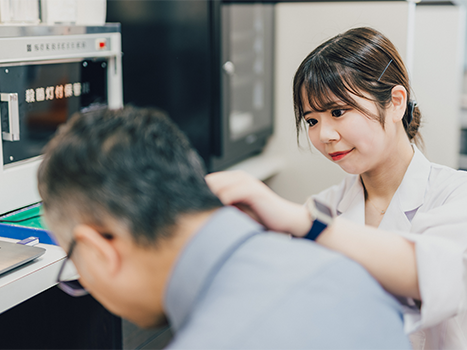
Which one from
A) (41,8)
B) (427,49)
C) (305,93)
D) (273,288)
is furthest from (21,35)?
(427,49)

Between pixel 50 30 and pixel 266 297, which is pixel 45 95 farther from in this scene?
pixel 266 297

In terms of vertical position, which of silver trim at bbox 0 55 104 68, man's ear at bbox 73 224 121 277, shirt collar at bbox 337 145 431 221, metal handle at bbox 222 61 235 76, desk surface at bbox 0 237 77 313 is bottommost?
desk surface at bbox 0 237 77 313

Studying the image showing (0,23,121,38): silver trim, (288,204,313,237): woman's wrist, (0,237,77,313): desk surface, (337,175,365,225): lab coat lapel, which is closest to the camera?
(288,204,313,237): woman's wrist

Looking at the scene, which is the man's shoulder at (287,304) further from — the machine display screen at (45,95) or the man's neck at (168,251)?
the machine display screen at (45,95)

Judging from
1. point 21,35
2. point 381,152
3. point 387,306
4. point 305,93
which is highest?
point 21,35

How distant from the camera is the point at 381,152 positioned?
1.33 m

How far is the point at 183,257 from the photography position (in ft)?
2.14

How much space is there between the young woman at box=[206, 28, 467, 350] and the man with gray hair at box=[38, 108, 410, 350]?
0.59 ft

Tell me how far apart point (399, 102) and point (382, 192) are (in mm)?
246

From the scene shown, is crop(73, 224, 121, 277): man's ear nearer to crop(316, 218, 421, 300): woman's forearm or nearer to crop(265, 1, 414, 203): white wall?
crop(316, 218, 421, 300): woman's forearm

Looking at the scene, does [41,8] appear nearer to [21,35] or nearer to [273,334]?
[21,35]

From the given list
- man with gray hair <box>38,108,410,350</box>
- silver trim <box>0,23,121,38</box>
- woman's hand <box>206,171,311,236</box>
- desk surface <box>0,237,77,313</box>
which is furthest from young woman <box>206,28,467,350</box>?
silver trim <box>0,23,121,38</box>

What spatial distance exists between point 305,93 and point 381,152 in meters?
0.24

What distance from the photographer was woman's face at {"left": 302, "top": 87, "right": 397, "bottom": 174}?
1.30m
